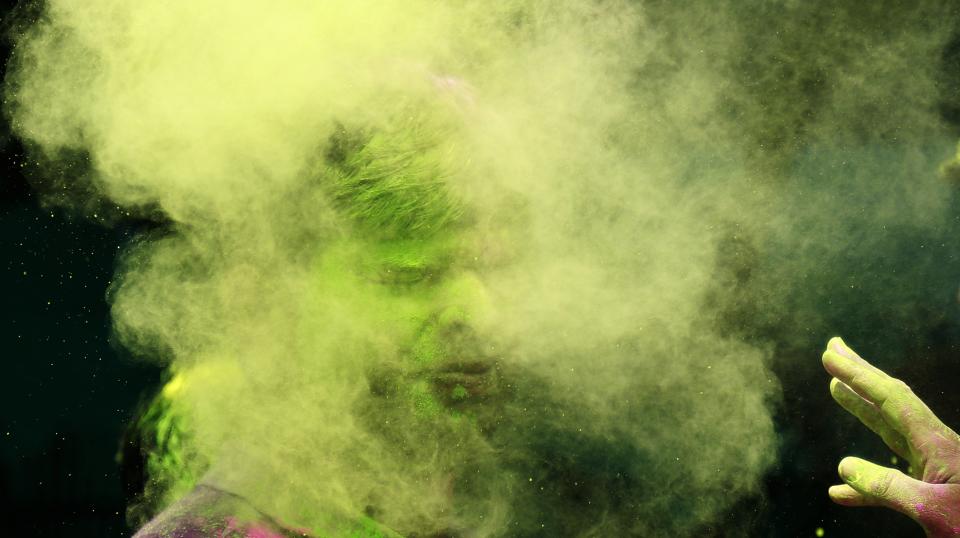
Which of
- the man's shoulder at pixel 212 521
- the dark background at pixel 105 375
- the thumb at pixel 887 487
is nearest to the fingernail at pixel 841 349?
the thumb at pixel 887 487

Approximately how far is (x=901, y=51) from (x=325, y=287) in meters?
1.91

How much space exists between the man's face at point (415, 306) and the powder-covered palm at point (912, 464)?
823 mm

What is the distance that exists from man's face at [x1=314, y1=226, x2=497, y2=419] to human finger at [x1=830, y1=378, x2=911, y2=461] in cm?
83

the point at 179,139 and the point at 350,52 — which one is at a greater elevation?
the point at 350,52

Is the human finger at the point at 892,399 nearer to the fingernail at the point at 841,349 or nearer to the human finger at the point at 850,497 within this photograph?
the fingernail at the point at 841,349

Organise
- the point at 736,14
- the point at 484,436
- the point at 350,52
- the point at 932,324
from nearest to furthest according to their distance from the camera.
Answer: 1. the point at 350,52
2. the point at 484,436
3. the point at 736,14
4. the point at 932,324

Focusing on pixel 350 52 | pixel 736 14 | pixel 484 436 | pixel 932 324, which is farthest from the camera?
pixel 932 324

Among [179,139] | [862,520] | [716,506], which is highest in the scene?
[179,139]

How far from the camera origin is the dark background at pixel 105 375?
74.0 inches

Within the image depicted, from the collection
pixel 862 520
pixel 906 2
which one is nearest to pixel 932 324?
pixel 862 520

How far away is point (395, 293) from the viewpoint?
157cm

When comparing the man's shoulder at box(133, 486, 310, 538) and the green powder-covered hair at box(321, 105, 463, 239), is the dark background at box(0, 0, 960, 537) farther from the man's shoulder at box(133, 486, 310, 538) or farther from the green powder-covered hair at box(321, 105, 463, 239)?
the green powder-covered hair at box(321, 105, 463, 239)

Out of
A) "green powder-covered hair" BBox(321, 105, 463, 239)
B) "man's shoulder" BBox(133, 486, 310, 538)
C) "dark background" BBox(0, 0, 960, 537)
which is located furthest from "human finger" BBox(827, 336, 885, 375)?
"man's shoulder" BBox(133, 486, 310, 538)

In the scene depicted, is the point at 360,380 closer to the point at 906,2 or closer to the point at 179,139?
the point at 179,139
